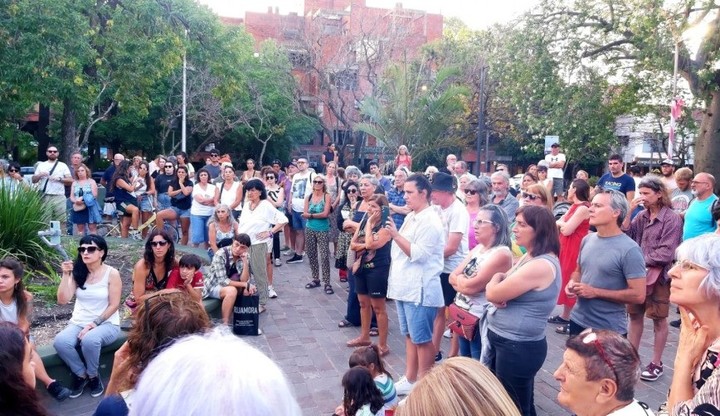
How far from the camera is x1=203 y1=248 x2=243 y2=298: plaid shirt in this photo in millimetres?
6262

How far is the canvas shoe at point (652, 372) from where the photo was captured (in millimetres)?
5043

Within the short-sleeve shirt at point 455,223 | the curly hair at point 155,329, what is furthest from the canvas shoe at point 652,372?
the curly hair at point 155,329

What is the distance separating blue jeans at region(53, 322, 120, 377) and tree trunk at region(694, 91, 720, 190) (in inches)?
572

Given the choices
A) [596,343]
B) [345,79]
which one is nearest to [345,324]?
[596,343]

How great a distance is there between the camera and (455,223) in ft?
17.4

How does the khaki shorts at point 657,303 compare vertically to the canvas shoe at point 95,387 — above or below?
above

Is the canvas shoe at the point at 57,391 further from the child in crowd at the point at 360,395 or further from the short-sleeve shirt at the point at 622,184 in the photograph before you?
the short-sleeve shirt at the point at 622,184

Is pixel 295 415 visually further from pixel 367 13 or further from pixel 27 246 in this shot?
pixel 367 13

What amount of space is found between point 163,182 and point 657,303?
8221 mm

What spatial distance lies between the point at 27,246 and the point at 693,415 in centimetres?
695

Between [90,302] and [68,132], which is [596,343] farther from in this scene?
[68,132]

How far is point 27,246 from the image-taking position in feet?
22.1

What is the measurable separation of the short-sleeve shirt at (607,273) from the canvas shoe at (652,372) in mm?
1100

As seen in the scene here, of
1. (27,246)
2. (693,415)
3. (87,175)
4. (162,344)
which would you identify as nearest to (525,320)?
(693,415)
